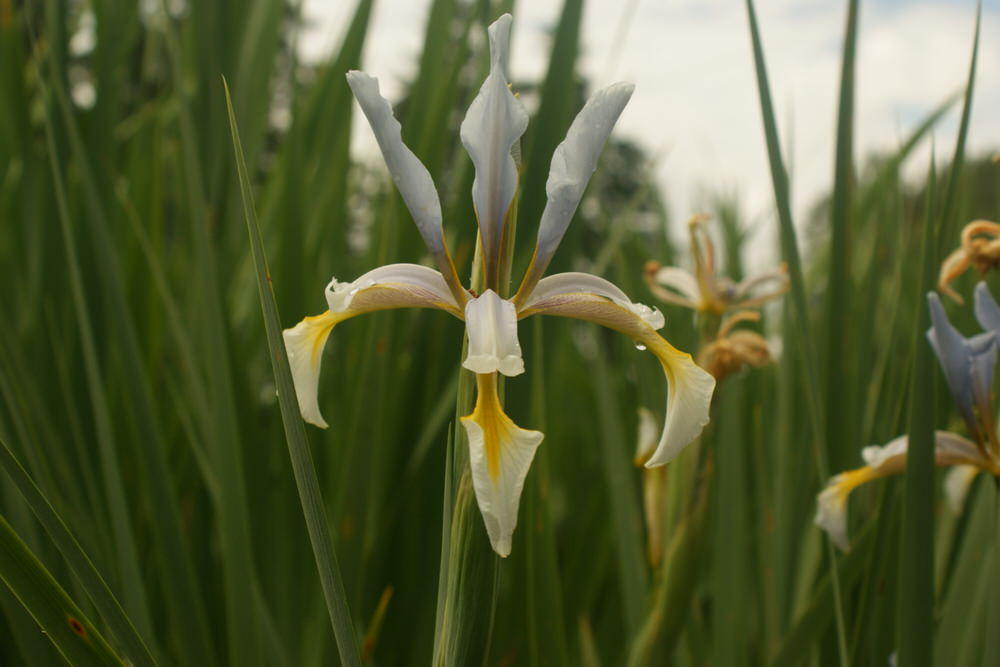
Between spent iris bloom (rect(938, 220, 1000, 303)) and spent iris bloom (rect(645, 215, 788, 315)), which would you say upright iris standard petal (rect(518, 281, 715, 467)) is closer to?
spent iris bloom (rect(938, 220, 1000, 303))

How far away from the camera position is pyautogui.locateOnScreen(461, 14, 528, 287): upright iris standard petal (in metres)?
0.46

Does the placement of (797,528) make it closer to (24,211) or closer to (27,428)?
(27,428)

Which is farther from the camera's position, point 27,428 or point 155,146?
point 155,146

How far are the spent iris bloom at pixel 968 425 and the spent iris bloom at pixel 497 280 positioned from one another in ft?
0.99

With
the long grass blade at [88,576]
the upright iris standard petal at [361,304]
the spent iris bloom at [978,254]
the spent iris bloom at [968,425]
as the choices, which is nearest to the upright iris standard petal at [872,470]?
the spent iris bloom at [968,425]

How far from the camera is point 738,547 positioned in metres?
0.92

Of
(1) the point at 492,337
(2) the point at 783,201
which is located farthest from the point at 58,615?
(2) the point at 783,201

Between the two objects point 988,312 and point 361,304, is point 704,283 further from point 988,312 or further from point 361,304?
point 361,304

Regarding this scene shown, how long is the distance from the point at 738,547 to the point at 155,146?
3.33 ft

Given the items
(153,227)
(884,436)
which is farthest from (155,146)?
(884,436)

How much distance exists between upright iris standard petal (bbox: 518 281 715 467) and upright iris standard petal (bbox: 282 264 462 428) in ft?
0.18

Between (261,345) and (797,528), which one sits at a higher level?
(261,345)

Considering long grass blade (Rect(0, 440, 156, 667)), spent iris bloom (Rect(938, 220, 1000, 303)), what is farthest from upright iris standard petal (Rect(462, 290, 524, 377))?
spent iris bloom (Rect(938, 220, 1000, 303))

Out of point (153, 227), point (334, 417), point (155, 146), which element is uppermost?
point (155, 146)
